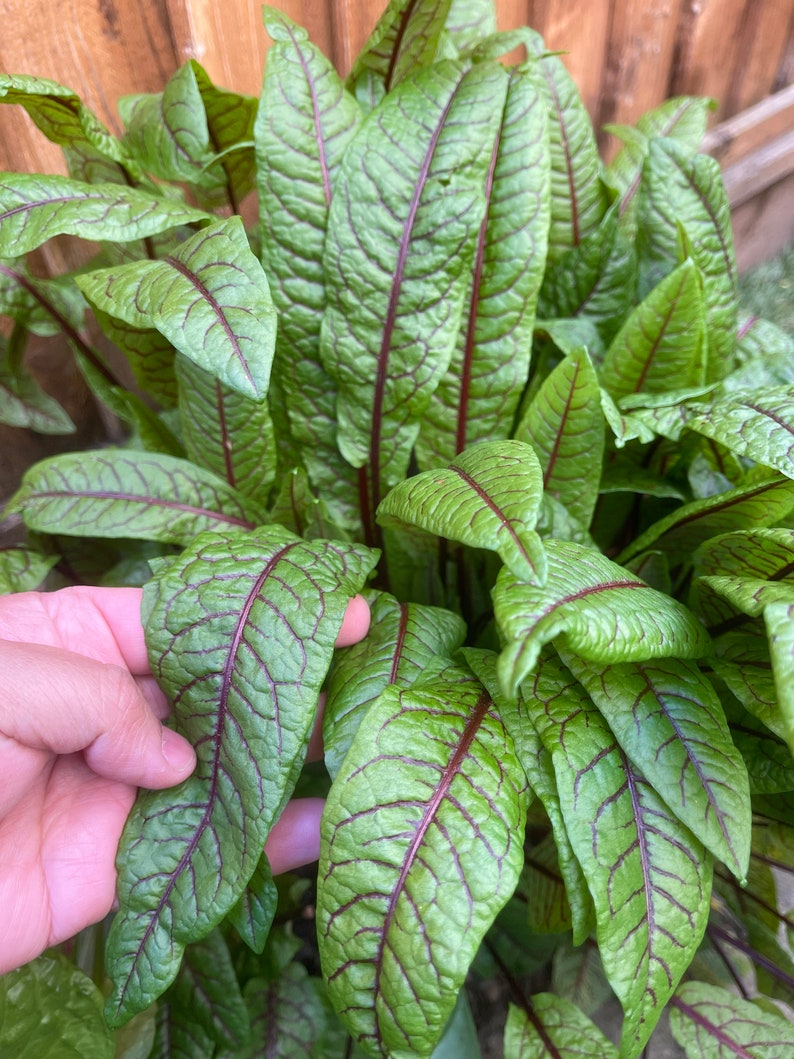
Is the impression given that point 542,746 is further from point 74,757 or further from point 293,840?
point 74,757

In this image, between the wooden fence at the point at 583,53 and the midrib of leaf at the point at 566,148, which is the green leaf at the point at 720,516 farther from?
the wooden fence at the point at 583,53

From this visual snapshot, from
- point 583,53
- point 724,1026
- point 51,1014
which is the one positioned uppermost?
point 583,53

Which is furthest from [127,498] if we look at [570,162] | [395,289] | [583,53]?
[583,53]

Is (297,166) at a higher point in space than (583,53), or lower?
lower

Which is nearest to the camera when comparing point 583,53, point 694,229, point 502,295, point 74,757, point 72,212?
point 72,212

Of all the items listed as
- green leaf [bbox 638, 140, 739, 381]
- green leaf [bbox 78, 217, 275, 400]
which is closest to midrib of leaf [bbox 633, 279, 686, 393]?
green leaf [bbox 638, 140, 739, 381]

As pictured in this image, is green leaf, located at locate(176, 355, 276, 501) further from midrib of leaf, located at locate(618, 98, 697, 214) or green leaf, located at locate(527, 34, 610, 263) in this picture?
midrib of leaf, located at locate(618, 98, 697, 214)

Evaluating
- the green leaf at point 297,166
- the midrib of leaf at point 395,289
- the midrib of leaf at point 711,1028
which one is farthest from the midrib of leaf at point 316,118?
the midrib of leaf at point 711,1028
